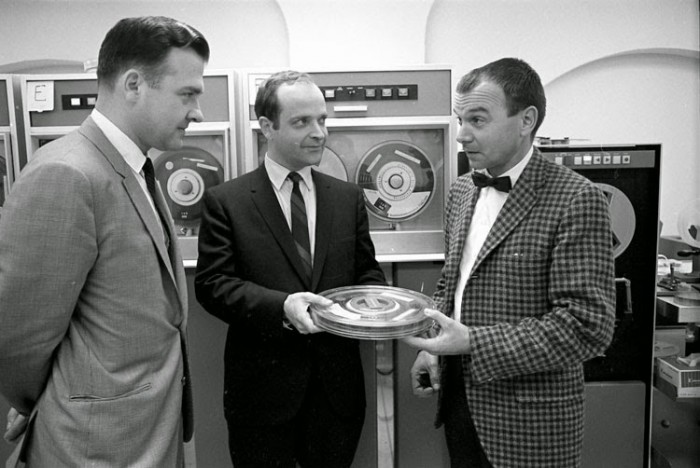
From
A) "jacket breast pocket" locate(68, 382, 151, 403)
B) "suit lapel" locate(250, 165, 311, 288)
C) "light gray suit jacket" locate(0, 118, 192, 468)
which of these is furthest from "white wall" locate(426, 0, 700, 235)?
"jacket breast pocket" locate(68, 382, 151, 403)

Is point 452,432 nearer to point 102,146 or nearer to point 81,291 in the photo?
point 81,291

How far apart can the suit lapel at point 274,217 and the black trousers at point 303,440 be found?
1.30 feet

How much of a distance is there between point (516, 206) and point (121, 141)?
0.98 m

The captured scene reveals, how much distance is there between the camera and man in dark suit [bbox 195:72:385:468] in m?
1.73

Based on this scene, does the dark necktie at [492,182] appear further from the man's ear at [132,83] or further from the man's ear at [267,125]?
the man's ear at [132,83]

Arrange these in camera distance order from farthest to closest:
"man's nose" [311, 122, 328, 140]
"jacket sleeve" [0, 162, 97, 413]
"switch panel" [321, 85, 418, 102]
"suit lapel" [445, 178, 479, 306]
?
"switch panel" [321, 85, 418, 102] < "man's nose" [311, 122, 328, 140] < "suit lapel" [445, 178, 479, 306] < "jacket sleeve" [0, 162, 97, 413]

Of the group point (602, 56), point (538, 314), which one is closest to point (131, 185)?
point (538, 314)

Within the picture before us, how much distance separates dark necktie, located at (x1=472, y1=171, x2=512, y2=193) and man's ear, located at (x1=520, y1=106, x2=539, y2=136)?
138mm

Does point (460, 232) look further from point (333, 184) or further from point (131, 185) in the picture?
point (131, 185)

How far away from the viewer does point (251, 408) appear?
5.75 ft

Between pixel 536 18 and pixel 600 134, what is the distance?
3.34ft

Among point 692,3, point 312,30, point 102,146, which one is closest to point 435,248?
Result: point 102,146

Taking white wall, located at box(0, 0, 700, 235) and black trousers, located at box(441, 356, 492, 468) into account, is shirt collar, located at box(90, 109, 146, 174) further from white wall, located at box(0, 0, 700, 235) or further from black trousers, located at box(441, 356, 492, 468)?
white wall, located at box(0, 0, 700, 235)

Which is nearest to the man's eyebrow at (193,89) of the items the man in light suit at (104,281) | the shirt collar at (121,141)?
the man in light suit at (104,281)
